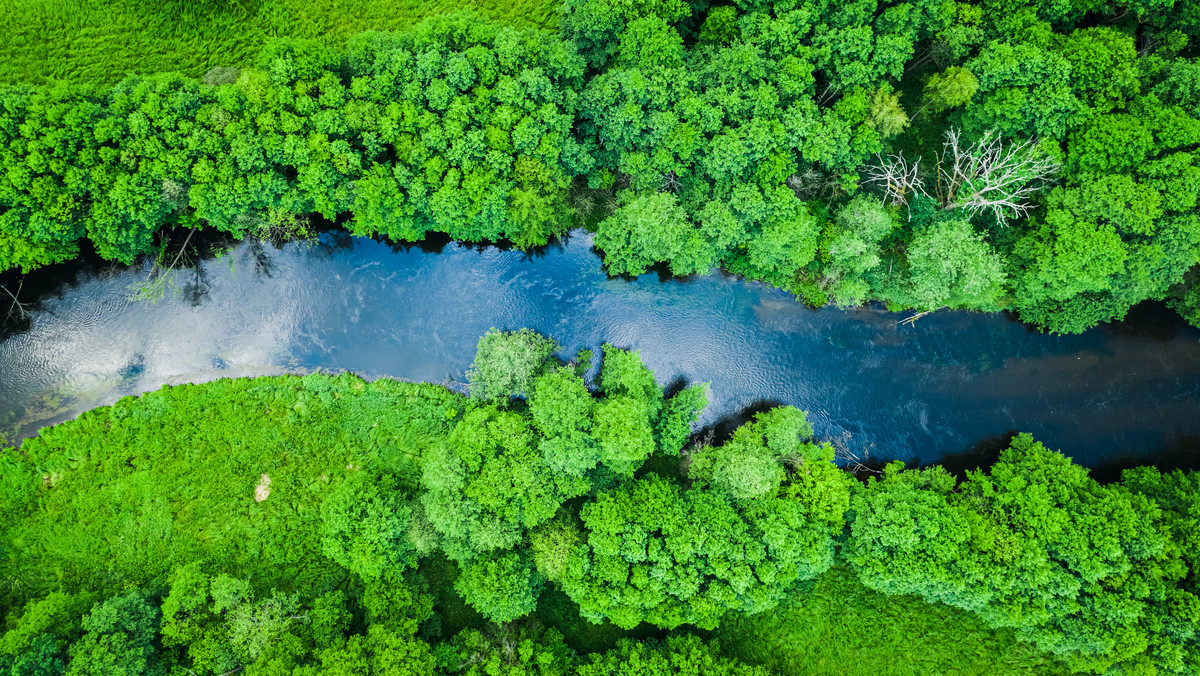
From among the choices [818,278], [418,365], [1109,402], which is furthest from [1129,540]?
[418,365]

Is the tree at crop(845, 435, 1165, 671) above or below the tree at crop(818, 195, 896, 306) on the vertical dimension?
below

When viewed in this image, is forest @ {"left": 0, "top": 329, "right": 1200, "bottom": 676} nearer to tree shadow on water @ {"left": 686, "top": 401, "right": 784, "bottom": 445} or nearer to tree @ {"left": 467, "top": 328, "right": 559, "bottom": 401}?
tree @ {"left": 467, "top": 328, "right": 559, "bottom": 401}

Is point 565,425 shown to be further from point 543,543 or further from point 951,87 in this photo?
point 951,87

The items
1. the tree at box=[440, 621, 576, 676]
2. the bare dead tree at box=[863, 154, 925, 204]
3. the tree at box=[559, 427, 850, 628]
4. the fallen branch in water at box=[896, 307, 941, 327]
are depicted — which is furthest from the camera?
the fallen branch in water at box=[896, 307, 941, 327]

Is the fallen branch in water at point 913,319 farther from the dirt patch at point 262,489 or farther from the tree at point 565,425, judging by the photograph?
the dirt patch at point 262,489

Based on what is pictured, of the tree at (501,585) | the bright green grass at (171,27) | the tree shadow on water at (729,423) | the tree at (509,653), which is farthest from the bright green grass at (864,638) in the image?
the bright green grass at (171,27)

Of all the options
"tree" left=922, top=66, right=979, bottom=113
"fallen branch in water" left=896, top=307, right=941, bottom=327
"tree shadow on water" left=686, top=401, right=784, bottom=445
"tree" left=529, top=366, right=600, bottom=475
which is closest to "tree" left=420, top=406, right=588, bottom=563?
"tree" left=529, top=366, right=600, bottom=475

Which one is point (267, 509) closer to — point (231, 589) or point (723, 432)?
point (231, 589)
